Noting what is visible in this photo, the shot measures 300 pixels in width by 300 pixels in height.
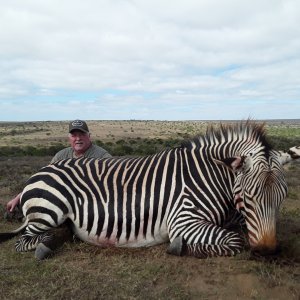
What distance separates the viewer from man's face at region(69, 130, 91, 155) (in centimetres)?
656

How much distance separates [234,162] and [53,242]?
2.41m

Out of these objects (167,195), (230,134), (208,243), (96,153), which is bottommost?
(208,243)

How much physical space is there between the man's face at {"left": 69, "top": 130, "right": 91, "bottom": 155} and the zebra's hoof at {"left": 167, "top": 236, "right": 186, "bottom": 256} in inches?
116

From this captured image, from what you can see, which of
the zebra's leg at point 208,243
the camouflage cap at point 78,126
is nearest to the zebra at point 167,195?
the zebra's leg at point 208,243

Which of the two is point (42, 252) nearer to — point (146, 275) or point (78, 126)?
point (146, 275)

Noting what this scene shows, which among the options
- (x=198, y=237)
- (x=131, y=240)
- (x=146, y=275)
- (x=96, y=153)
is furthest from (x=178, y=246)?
(x=96, y=153)

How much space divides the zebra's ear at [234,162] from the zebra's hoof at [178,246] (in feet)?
3.18

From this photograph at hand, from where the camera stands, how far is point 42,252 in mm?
4500

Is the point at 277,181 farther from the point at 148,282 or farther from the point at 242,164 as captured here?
the point at 148,282

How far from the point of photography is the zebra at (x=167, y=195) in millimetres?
4203

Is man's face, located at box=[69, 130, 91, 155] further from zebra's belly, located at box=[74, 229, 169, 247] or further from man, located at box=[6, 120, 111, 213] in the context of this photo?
zebra's belly, located at box=[74, 229, 169, 247]

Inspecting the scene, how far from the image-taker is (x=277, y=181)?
12.7 feet

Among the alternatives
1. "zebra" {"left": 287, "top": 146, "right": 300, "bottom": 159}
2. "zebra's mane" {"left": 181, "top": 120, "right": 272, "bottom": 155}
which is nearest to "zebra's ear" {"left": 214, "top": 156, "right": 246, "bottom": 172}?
"zebra's mane" {"left": 181, "top": 120, "right": 272, "bottom": 155}

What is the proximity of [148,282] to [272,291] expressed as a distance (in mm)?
1155
